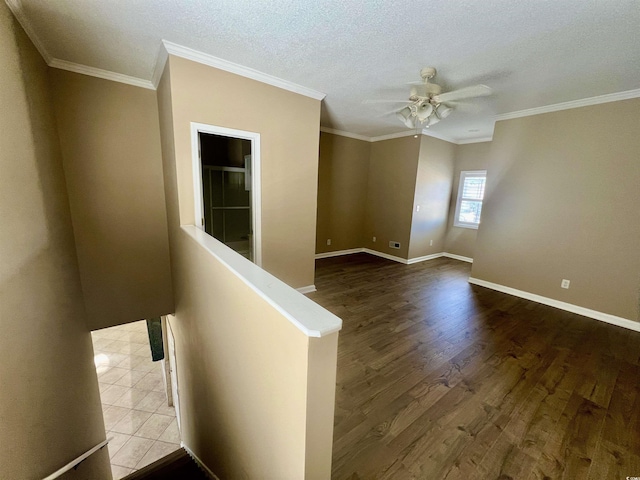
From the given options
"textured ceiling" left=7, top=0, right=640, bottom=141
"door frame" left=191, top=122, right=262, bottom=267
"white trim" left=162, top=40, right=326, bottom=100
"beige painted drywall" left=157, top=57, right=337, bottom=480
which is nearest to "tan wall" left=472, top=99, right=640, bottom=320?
"textured ceiling" left=7, top=0, right=640, bottom=141

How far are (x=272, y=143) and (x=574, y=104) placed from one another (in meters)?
3.66

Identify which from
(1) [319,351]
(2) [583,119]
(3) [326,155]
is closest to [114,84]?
(3) [326,155]

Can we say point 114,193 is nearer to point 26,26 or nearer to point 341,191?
point 26,26

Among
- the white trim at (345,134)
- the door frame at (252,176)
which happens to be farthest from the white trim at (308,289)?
the white trim at (345,134)

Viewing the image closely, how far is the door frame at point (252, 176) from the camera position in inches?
93.4

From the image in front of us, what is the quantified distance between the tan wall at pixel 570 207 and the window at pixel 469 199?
1581 millimetres

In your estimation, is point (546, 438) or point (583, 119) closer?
point (546, 438)

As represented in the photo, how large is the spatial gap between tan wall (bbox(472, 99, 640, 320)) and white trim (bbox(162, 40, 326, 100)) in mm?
2933

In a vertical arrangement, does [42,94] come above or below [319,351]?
above

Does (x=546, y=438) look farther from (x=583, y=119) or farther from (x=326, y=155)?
(x=326, y=155)

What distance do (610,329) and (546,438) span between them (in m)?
2.31

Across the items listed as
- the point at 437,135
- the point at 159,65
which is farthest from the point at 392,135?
the point at 159,65

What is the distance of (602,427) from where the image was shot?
1.55 m

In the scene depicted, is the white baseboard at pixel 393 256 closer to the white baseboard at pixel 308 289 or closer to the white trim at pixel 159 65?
the white baseboard at pixel 308 289
